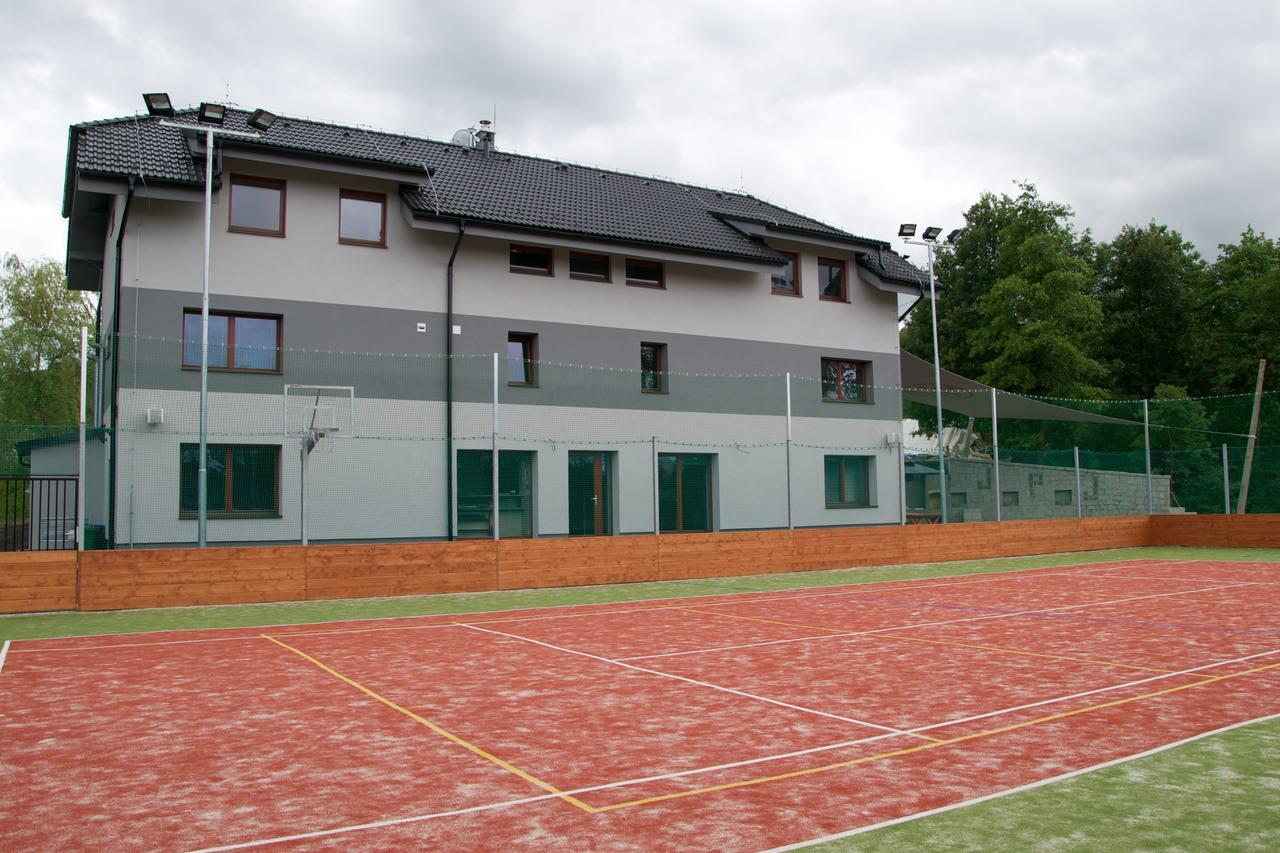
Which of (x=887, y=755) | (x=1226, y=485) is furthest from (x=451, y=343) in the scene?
(x=1226, y=485)

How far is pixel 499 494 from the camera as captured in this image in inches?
683

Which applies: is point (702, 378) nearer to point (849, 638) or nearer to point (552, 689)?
point (849, 638)

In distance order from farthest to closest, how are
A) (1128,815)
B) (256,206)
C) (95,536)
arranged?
(256,206) → (95,536) → (1128,815)

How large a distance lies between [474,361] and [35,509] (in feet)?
25.0

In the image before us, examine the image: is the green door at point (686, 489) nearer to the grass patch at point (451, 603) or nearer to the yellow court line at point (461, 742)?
the grass patch at point (451, 603)

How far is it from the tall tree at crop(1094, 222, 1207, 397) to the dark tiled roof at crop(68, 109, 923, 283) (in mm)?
24033

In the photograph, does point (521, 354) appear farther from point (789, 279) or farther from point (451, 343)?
point (789, 279)

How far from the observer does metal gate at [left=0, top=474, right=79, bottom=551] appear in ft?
42.6

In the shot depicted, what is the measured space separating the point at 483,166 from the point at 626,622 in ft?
48.5

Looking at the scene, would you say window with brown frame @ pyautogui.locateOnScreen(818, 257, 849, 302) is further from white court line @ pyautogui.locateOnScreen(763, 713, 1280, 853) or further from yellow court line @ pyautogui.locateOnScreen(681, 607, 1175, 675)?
white court line @ pyautogui.locateOnScreen(763, 713, 1280, 853)

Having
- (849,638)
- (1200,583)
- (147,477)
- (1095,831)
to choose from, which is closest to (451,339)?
(147,477)

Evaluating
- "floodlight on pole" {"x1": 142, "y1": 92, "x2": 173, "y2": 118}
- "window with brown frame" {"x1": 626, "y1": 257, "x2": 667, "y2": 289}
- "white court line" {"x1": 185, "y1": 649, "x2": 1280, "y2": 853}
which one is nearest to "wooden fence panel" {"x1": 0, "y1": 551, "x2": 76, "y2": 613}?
"floodlight on pole" {"x1": 142, "y1": 92, "x2": 173, "y2": 118}

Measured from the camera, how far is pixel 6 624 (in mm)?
11906

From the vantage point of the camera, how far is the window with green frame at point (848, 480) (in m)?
23.8
